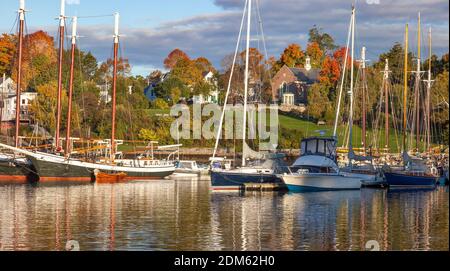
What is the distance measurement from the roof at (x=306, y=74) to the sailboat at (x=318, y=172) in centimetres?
8747

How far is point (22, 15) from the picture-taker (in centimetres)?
7762

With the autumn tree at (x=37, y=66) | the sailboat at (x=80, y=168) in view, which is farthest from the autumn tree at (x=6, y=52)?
the sailboat at (x=80, y=168)

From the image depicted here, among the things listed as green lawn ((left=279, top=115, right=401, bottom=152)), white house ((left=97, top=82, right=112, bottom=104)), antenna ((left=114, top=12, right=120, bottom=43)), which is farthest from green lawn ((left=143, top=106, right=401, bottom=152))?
antenna ((left=114, top=12, right=120, bottom=43))

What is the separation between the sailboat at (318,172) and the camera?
59250 mm

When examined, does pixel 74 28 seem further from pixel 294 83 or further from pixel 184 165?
pixel 294 83

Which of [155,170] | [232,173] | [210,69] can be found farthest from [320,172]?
[210,69]

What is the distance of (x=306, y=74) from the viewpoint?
156 m

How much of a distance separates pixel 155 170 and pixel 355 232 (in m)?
41.7

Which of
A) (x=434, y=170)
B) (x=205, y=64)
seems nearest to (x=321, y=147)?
(x=434, y=170)

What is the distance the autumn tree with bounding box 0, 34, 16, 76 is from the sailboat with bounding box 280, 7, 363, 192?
80.8 m

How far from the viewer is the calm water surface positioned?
33.3 meters

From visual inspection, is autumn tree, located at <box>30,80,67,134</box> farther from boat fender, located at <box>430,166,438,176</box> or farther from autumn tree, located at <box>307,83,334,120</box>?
boat fender, located at <box>430,166,438,176</box>

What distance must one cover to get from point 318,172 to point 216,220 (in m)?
21.0
